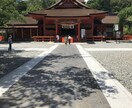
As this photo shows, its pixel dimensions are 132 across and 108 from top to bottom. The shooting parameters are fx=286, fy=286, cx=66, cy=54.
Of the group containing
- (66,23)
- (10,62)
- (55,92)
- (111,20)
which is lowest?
(55,92)

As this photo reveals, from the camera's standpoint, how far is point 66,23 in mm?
42375

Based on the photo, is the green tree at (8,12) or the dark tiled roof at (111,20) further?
the dark tiled roof at (111,20)

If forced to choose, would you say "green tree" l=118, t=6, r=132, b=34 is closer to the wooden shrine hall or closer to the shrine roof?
the wooden shrine hall

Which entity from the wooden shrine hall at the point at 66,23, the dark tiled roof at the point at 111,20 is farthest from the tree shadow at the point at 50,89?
the dark tiled roof at the point at 111,20

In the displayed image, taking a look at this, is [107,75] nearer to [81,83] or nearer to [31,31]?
[81,83]

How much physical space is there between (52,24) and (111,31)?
1228 centimetres

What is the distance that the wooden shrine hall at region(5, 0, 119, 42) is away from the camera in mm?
42094

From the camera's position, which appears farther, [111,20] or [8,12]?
[111,20]

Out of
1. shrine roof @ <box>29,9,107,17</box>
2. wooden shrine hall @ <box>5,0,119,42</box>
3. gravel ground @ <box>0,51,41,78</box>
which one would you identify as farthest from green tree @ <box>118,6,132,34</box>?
gravel ground @ <box>0,51,41,78</box>

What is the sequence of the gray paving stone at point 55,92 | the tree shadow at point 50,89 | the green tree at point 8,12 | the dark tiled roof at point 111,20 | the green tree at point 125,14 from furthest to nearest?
the dark tiled roof at point 111,20 < the green tree at point 125,14 < the green tree at point 8,12 < the tree shadow at point 50,89 < the gray paving stone at point 55,92

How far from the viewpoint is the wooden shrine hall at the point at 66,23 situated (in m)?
42.1

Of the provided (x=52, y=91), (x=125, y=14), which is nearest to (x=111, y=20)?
(x=125, y=14)

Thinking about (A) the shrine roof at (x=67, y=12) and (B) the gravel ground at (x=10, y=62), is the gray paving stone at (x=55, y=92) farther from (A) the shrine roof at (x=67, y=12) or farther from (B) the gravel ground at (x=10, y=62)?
(A) the shrine roof at (x=67, y=12)

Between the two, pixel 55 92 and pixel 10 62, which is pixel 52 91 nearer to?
pixel 55 92
